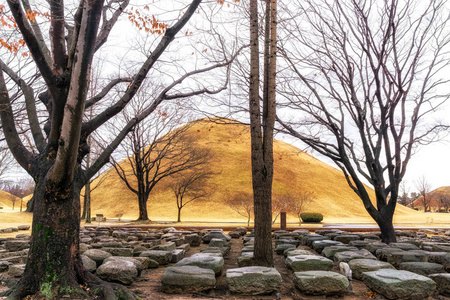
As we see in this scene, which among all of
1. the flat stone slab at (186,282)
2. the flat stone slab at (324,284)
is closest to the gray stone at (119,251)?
the flat stone slab at (186,282)

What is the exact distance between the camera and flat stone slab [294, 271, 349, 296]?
4.51 metres

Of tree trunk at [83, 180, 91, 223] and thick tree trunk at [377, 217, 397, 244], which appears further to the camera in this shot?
tree trunk at [83, 180, 91, 223]

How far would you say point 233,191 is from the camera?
38.7 m

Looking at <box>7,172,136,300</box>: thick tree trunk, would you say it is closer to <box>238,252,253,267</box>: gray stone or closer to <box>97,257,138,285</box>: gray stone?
<box>97,257,138,285</box>: gray stone

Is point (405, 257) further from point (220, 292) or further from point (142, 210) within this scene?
point (142, 210)

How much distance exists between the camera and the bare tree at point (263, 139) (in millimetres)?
5656

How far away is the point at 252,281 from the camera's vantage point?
4.57 meters

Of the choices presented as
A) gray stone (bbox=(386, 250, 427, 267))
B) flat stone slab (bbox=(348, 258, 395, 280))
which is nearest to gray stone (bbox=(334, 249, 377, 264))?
flat stone slab (bbox=(348, 258, 395, 280))

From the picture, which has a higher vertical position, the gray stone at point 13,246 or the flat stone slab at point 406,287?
the flat stone slab at point 406,287

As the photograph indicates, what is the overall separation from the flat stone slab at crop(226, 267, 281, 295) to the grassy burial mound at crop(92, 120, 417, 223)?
24.8 metres

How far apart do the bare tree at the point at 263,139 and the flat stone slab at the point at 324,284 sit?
3.61ft

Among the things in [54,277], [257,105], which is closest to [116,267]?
[54,277]

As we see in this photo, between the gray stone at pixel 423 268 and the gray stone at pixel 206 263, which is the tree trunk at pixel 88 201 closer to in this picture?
the gray stone at pixel 206 263

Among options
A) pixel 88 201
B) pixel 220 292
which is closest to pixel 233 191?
pixel 88 201
